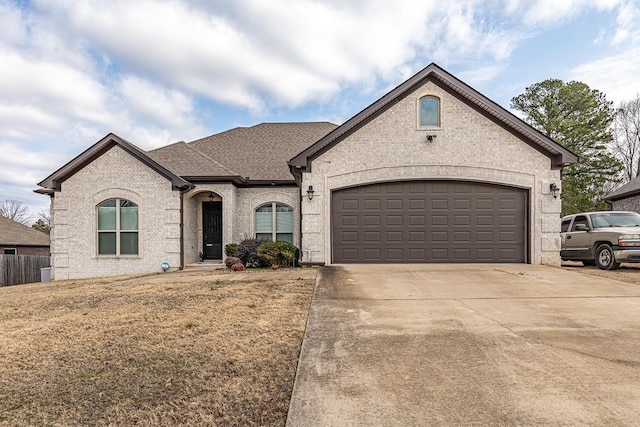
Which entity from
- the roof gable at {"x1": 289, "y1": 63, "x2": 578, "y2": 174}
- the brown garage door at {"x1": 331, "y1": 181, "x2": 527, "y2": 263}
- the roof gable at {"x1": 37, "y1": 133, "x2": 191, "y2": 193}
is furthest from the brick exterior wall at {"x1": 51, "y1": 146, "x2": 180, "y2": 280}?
the brown garage door at {"x1": 331, "y1": 181, "x2": 527, "y2": 263}

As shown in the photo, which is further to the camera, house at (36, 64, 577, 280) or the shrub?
house at (36, 64, 577, 280)

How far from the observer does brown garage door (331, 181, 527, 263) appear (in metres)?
12.0

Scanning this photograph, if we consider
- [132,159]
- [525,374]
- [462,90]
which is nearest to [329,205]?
[462,90]

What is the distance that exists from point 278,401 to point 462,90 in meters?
11.7

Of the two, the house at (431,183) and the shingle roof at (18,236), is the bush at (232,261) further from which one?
the shingle roof at (18,236)

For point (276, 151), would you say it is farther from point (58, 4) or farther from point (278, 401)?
point (278, 401)

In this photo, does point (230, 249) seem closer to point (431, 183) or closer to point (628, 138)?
point (431, 183)

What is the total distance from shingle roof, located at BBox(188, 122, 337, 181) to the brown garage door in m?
4.09

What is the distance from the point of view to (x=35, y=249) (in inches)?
1049

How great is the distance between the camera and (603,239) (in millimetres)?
11062

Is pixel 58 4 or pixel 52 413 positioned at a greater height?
pixel 58 4

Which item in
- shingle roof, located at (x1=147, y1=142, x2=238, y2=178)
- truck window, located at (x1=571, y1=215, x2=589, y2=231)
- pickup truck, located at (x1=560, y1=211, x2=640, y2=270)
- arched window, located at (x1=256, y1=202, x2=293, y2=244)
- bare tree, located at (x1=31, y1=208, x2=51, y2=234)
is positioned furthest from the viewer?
bare tree, located at (x1=31, y1=208, x2=51, y2=234)

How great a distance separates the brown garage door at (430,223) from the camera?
39.2ft

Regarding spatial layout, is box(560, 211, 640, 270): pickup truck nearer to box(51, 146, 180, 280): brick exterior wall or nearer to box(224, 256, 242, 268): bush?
box(224, 256, 242, 268): bush
